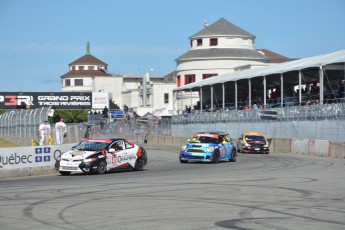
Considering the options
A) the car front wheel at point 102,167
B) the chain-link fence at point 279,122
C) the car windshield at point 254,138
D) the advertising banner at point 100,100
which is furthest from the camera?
the advertising banner at point 100,100

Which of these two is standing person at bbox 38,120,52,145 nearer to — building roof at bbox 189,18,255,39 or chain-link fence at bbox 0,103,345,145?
chain-link fence at bbox 0,103,345,145

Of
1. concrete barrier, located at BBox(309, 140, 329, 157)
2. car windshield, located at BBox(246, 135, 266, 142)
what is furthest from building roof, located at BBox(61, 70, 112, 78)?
concrete barrier, located at BBox(309, 140, 329, 157)

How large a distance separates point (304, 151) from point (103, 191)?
2509 centimetres

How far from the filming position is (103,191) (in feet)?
55.2

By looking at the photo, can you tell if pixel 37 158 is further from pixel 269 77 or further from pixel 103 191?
pixel 269 77

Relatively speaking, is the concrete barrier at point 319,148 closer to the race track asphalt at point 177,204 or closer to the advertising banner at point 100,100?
the race track asphalt at point 177,204

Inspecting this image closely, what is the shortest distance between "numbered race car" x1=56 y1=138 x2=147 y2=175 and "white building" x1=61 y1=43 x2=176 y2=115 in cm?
6248

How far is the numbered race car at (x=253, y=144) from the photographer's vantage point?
41.9 meters

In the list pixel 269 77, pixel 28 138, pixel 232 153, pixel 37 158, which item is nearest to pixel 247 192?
pixel 37 158

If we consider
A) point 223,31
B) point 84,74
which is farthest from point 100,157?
point 84,74

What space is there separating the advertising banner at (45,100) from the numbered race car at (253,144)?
4224 centimetres

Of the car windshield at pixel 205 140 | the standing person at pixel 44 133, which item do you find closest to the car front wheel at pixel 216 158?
the car windshield at pixel 205 140

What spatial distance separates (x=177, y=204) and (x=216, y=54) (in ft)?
261

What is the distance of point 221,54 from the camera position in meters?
92.6
